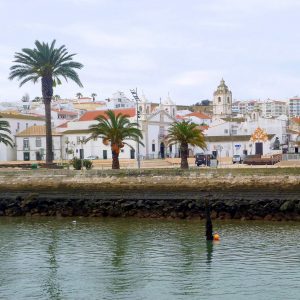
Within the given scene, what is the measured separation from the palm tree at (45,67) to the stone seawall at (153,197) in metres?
12.3

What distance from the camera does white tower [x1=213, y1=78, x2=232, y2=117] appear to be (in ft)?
434

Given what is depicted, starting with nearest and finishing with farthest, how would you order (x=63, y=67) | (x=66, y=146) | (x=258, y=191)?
(x=258, y=191), (x=63, y=67), (x=66, y=146)

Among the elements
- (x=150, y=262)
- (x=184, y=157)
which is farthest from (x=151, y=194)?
(x=150, y=262)

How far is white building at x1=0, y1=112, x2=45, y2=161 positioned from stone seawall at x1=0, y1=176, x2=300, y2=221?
47.7 metres

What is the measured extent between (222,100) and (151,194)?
98161 mm

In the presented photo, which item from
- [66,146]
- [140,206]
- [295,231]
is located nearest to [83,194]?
[140,206]

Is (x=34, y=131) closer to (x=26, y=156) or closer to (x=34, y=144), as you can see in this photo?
(x=34, y=144)

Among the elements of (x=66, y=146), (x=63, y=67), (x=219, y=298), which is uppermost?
(x=63, y=67)

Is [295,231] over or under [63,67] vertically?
under

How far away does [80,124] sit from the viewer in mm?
88625

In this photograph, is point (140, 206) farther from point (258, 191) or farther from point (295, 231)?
point (295, 231)

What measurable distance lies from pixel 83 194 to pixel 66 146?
159 feet

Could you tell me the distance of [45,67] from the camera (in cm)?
4959

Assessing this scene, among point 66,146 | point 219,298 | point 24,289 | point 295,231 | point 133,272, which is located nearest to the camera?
point 219,298
